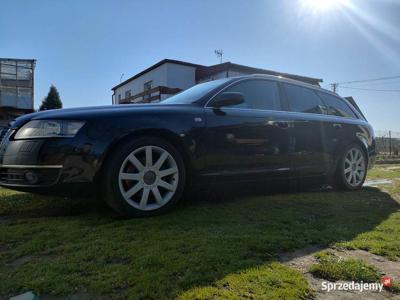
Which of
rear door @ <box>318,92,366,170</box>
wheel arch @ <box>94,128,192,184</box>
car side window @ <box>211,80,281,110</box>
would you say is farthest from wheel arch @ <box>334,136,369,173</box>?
wheel arch @ <box>94,128,192,184</box>

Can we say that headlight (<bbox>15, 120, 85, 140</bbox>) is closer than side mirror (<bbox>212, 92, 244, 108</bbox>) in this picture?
Yes

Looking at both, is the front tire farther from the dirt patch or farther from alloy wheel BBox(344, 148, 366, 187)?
alloy wheel BBox(344, 148, 366, 187)

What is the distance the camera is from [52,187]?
2824 millimetres

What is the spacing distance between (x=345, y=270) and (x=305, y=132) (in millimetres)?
2649

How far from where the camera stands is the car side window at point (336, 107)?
16.8ft

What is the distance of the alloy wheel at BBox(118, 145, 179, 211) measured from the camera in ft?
9.92

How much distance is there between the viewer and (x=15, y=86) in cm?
1767

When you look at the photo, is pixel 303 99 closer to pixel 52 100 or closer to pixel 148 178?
pixel 148 178

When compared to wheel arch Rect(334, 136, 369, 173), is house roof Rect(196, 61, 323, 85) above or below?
above

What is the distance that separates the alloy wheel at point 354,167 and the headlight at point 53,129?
3.81 m

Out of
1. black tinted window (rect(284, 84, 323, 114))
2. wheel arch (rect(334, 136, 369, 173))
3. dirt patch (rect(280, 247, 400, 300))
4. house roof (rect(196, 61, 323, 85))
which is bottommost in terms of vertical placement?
dirt patch (rect(280, 247, 400, 300))

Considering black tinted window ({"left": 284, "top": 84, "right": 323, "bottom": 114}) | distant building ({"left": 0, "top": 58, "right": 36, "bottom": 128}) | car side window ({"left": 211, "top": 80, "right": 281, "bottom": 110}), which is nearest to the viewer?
car side window ({"left": 211, "top": 80, "right": 281, "bottom": 110})

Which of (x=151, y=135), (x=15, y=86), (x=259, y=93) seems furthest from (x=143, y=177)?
(x=15, y=86)

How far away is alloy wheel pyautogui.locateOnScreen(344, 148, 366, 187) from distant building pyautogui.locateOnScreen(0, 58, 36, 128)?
16857 mm
